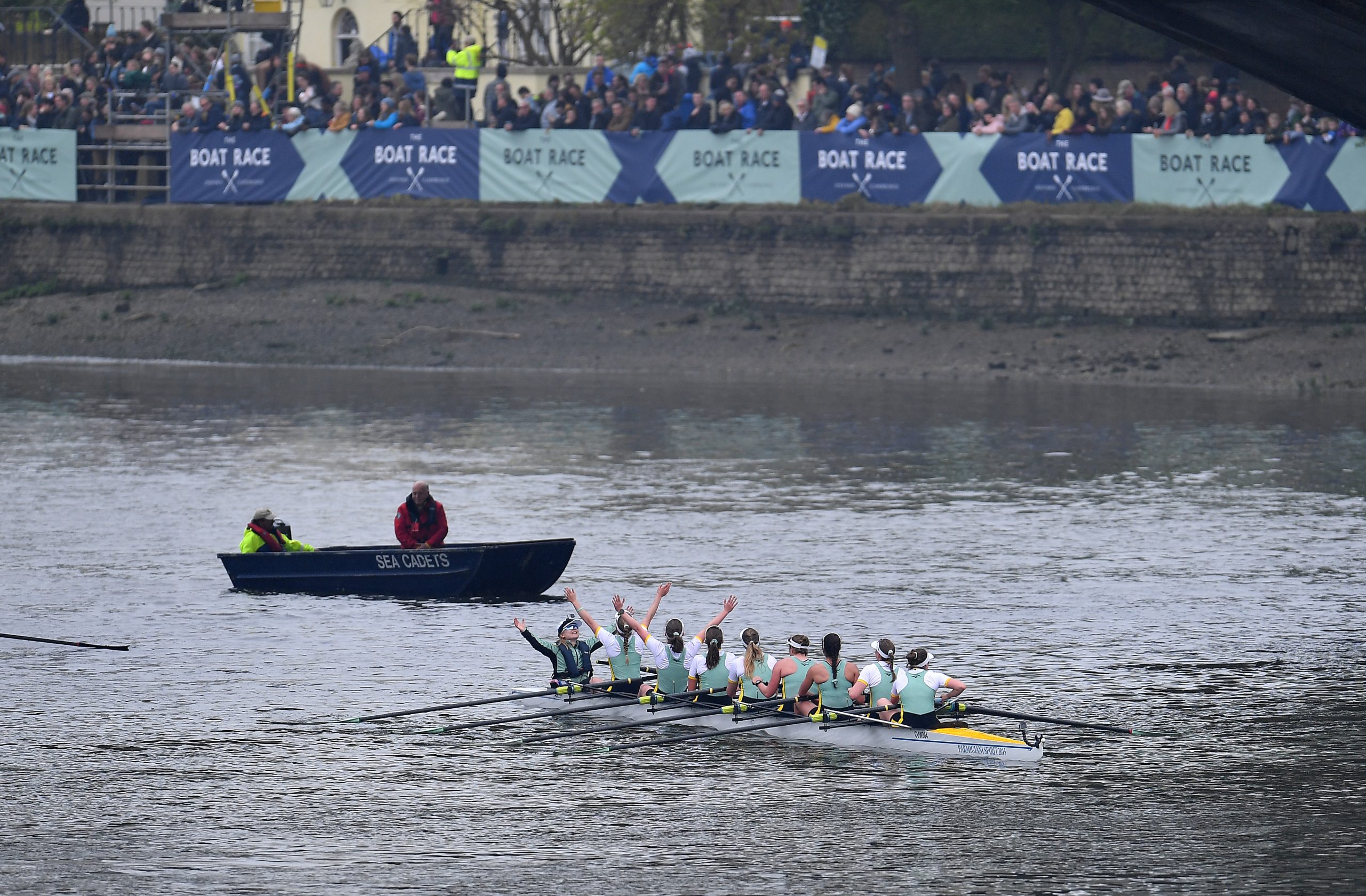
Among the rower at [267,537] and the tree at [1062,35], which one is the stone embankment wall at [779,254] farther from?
the rower at [267,537]

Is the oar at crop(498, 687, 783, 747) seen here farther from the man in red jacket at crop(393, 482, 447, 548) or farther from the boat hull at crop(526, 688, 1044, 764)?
the man in red jacket at crop(393, 482, 447, 548)

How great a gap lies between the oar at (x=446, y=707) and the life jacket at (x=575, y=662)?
0.51ft

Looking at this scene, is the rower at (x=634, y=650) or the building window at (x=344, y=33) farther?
the building window at (x=344, y=33)

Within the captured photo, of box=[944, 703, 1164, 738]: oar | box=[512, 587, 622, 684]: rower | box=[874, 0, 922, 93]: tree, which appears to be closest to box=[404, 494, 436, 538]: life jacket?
box=[512, 587, 622, 684]: rower

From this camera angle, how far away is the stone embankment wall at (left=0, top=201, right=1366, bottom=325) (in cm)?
4103

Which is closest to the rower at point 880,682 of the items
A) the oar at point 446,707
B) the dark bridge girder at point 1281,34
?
the oar at point 446,707

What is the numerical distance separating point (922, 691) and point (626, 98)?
1120 inches

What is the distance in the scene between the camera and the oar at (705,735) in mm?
19203

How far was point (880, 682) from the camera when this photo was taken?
19.2 m

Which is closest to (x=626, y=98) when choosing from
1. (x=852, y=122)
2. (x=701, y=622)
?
(x=852, y=122)

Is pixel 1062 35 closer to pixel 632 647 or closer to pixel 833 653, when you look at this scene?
pixel 632 647

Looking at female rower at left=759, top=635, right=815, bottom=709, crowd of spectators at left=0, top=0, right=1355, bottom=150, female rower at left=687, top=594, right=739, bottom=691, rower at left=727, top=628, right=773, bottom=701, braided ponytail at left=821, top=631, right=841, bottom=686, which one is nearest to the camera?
braided ponytail at left=821, top=631, right=841, bottom=686

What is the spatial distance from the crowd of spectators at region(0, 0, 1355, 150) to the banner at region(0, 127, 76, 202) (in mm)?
378

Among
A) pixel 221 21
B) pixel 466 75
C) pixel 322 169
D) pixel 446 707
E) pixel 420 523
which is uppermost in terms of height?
pixel 221 21
